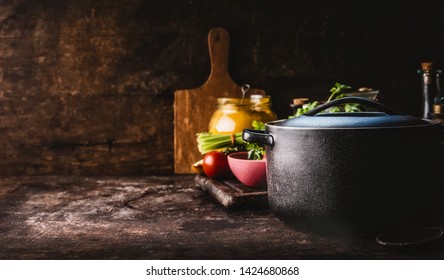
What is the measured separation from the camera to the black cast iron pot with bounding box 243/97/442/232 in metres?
0.84

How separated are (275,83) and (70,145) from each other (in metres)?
0.85

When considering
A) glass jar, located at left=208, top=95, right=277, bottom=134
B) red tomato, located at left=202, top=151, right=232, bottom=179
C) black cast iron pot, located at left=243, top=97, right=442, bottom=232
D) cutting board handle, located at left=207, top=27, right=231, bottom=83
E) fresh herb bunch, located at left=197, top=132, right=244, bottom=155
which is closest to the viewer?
black cast iron pot, located at left=243, top=97, right=442, bottom=232

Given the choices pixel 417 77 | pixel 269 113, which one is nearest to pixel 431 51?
pixel 417 77

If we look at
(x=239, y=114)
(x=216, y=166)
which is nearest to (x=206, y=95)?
(x=239, y=114)

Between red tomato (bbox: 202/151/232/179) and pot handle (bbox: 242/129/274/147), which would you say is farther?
red tomato (bbox: 202/151/232/179)

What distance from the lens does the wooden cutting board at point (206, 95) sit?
1.93 metres

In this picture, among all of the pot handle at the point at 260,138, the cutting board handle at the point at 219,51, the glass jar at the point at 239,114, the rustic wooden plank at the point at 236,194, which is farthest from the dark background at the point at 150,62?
the pot handle at the point at 260,138

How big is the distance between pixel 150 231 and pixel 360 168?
429 millimetres

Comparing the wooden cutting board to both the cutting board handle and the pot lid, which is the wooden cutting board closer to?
the cutting board handle

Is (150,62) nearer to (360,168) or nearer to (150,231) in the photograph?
(150,231)

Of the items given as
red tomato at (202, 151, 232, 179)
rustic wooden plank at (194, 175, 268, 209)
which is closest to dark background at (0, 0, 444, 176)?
red tomato at (202, 151, 232, 179)

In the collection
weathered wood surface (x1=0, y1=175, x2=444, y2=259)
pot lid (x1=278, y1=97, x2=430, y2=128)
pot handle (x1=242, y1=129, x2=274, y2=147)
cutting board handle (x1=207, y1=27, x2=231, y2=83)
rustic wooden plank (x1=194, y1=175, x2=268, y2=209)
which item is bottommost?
weathered wood surface (x1=0, y1=175, x2=444, y2=259)

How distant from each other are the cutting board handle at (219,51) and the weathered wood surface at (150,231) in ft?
2.09

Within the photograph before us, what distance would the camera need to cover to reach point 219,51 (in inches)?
76.1
